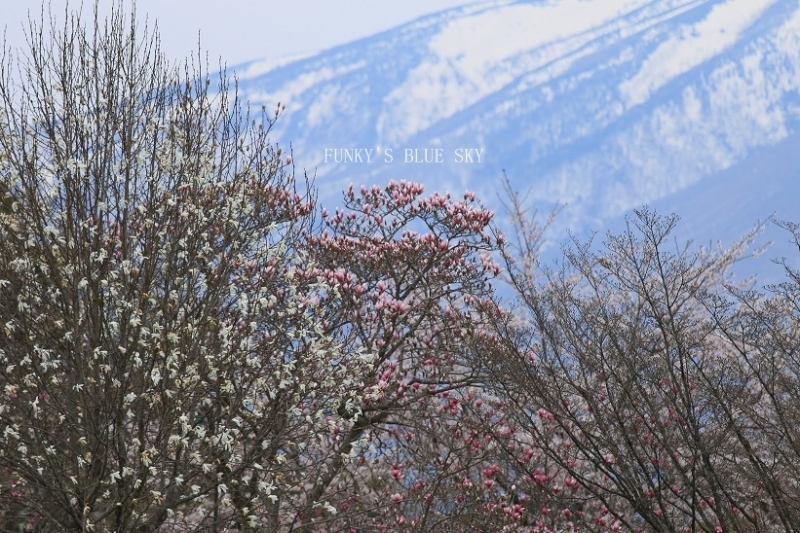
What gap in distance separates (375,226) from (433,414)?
297cm

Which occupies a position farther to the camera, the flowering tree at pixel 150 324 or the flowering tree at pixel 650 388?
the flowering tree at pixel 650 388

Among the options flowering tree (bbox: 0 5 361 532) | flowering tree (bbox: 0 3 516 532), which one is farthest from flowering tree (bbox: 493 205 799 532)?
flowering tree (bbox: 0 5 361 532)

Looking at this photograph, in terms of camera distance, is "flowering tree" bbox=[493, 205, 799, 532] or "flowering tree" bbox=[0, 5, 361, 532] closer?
"flowering tree" bbox=[0, 5, 361, 532]

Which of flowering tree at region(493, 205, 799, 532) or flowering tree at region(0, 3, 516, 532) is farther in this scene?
flowering tree at region(493, 205, 799, 532)

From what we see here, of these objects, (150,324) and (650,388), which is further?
(650,388)

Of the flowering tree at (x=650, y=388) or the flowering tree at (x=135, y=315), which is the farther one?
the flowering tree at (x=650, y=388)

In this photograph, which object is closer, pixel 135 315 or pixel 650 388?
pixel 135 315

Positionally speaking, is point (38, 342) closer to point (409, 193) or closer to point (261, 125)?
point (261, 125)

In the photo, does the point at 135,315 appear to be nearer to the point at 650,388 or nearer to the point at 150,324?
the point at 150,324

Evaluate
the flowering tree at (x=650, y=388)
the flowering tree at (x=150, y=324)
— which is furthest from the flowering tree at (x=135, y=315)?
the flowering tree at (x=650, y=388)

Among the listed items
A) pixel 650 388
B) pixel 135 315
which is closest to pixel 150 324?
pixel 135 315

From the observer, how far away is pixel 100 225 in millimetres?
9477

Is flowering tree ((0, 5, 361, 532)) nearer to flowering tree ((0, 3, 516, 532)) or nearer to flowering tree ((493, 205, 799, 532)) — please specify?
flowering tree ((0, 3, 516, 532))

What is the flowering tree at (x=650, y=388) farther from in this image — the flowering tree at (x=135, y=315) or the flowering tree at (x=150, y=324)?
the flowering tree at (x=135, y=315)
